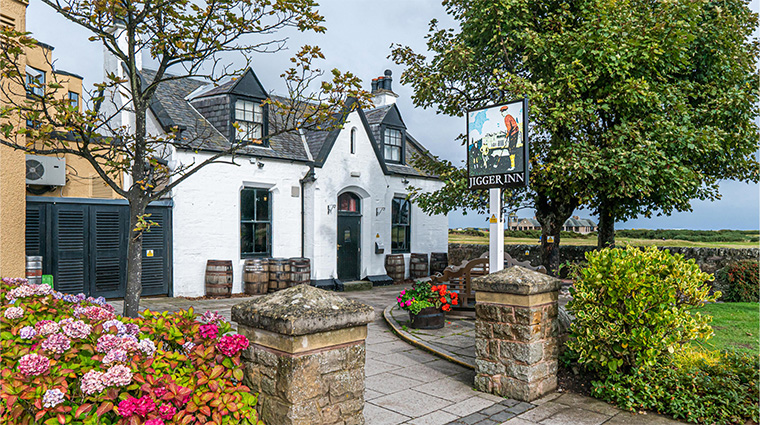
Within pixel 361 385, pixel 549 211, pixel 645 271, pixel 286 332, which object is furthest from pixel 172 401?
pixel 549 211

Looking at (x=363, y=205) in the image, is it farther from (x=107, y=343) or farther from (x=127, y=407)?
(x=127, y=407)

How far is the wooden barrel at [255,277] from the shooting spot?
541 inches

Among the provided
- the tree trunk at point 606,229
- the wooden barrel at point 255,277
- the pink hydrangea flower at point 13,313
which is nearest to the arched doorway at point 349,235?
the wooden barrel at point 255,277

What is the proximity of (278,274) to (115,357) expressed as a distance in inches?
429

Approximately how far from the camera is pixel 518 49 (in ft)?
44.6

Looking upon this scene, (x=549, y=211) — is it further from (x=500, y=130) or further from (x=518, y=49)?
(x=500, y=130)

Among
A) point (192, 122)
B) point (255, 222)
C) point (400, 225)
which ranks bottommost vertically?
point (400, 225)

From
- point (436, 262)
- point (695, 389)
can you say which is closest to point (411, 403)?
point (695, 389)

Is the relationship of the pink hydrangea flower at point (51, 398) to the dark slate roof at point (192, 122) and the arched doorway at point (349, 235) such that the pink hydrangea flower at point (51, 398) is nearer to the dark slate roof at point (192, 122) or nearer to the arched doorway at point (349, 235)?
the dark slate roof at point (192, 122)

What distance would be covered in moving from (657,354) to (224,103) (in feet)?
40.7

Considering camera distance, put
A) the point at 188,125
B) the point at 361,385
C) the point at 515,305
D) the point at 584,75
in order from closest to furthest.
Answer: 1. the point at 361,385
2. the point at 515,305
3. the point at 584,75
4. the point at 188,125

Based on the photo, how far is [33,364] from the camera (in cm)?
299

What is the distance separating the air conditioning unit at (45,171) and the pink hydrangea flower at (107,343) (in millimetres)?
11289

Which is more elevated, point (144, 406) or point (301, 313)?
point (301, 313)
